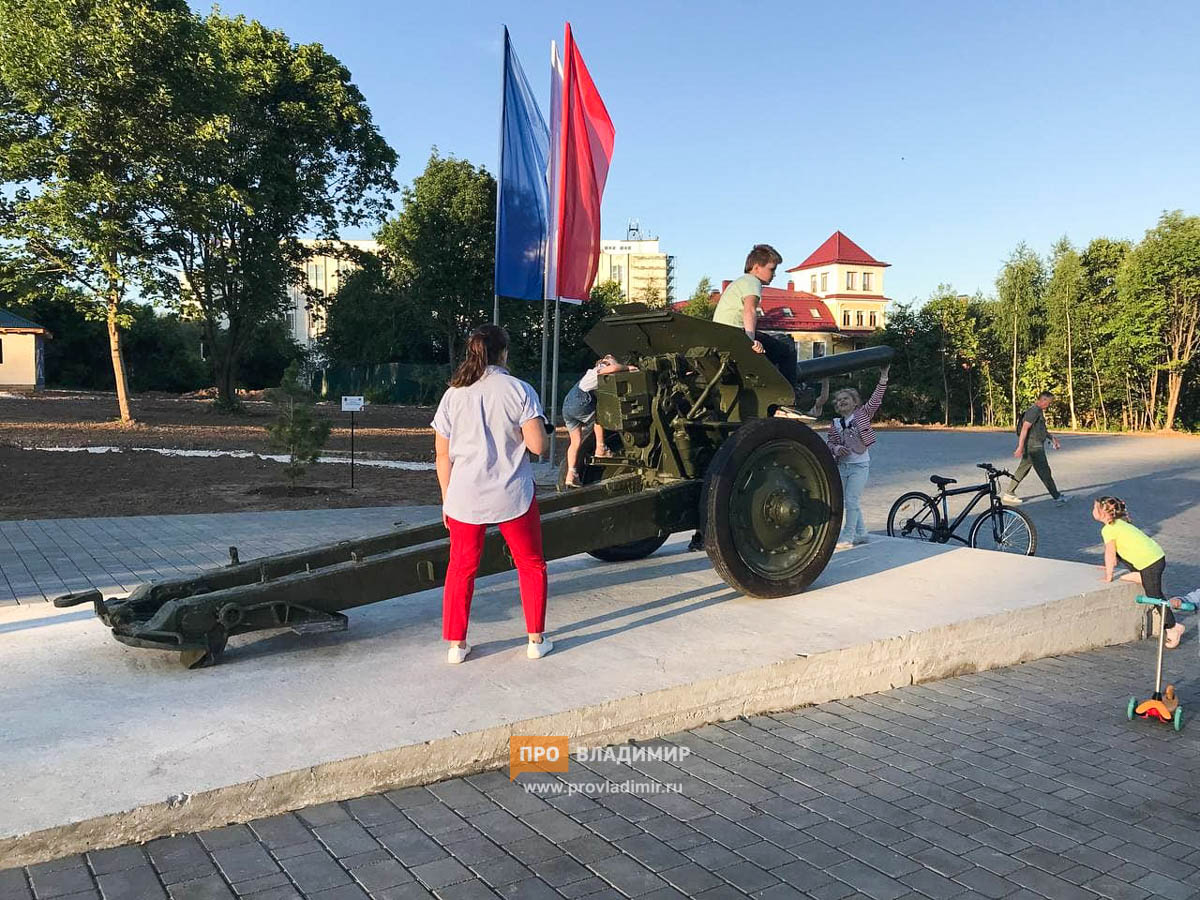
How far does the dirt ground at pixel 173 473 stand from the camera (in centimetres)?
1130

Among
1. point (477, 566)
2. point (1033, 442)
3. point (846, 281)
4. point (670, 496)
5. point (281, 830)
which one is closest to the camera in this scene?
point (281, 830)

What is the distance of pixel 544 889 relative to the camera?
284cm

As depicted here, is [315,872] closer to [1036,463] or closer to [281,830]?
[281,830]

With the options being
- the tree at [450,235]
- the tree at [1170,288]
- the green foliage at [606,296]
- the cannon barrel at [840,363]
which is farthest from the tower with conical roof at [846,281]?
the cannon barrel at [840,363]

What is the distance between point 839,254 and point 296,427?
78.3 m

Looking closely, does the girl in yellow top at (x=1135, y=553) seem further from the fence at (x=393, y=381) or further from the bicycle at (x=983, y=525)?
the fence at (x=393, y=381)

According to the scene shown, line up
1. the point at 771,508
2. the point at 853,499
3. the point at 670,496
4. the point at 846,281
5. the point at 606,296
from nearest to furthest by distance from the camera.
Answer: the point at 670,496 → the point at 771,508 → the point at 853,499 → the point at 606,296 → the point at 846,281

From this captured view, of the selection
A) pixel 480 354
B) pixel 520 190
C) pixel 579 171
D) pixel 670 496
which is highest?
pixel 579 171

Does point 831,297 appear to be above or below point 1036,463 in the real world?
above

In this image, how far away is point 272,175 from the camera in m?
25.5

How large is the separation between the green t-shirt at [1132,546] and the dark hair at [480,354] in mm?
4029

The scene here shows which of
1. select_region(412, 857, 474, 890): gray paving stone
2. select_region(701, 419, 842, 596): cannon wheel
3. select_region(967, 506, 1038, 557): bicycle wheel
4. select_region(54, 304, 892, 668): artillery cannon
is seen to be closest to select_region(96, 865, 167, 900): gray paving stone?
select_region(412, 857, 474, 890): gray paving stone

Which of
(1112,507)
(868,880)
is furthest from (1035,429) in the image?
(868,880)

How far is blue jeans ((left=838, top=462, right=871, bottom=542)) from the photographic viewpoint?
7710 mm
